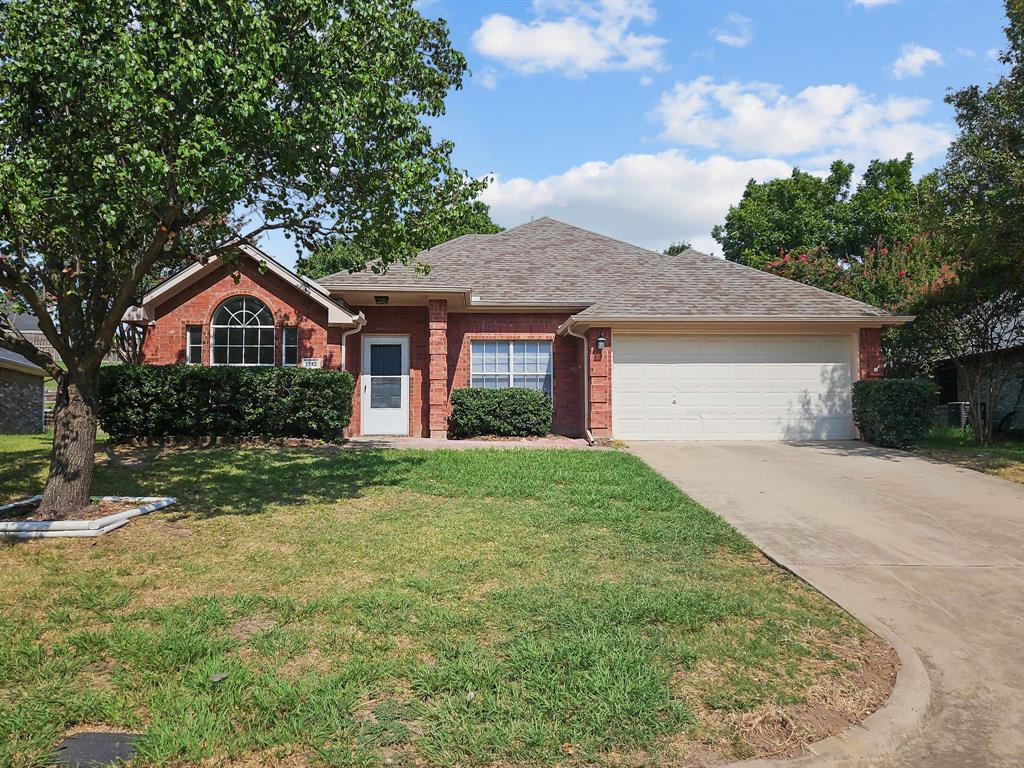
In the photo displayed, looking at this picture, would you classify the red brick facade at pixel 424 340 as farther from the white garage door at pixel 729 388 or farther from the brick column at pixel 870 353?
the white garage door at pixel 729 388

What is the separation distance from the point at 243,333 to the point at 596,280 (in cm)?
899

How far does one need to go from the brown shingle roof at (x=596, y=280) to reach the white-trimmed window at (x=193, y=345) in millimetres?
3082

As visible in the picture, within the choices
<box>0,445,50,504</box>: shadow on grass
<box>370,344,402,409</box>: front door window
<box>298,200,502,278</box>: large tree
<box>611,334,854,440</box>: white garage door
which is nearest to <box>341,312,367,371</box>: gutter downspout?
<box>370,344,402,409</box>: front door window

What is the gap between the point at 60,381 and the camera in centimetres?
741

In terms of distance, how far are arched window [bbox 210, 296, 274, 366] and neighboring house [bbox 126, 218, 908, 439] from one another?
0.08 ft

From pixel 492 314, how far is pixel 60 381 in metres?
10.2

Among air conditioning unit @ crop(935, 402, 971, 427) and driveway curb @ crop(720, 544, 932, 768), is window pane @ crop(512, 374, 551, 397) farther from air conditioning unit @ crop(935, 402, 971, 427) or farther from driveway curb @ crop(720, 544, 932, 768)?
driveway curb @ crop(720, 544, 932, 768)

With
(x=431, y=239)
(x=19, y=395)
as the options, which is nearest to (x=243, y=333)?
(x=431, y=239)

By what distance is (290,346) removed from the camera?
14.8 m

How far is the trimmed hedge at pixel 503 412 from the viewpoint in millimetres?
15062

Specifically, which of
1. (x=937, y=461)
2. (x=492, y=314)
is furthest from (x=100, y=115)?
(x=937, y=461)

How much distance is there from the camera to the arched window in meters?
14.8

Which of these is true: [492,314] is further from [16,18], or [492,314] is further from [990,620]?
[990,620]

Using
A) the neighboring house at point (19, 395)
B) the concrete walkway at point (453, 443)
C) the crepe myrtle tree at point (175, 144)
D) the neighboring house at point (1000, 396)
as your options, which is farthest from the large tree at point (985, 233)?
the neighboring house at point (19, 395)
